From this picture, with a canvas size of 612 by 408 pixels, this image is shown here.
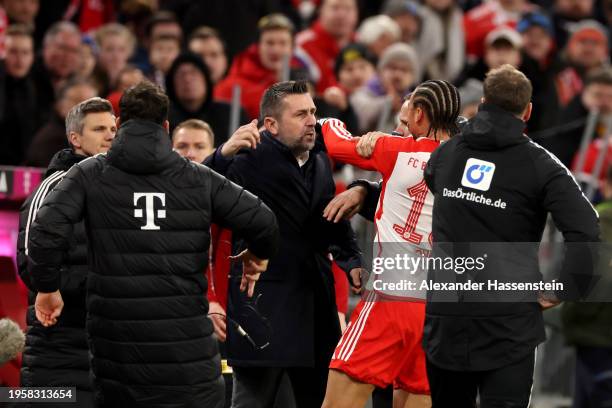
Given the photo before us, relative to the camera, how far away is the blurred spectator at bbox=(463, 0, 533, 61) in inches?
589

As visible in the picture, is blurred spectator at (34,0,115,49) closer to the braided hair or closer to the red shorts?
the braided hair

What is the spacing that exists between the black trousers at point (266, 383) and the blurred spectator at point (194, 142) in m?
1.59

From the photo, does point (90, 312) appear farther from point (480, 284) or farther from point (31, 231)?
point (480, 284)

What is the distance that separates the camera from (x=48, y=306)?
6289mm

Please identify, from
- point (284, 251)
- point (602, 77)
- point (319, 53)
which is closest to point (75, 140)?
point (284, 251)

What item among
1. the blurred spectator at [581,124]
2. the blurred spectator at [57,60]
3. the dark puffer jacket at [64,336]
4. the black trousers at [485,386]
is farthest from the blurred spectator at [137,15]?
the black trousers at [485,386]

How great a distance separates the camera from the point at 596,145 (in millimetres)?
12273

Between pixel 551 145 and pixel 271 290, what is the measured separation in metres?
6.10

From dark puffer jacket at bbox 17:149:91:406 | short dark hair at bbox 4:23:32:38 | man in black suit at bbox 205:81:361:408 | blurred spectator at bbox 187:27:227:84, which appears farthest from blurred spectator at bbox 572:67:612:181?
dark puffer jacket at bbox 17:149:91:406

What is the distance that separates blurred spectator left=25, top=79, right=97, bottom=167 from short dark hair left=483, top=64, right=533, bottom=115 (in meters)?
4.94

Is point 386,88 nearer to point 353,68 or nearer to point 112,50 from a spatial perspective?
point 353,68

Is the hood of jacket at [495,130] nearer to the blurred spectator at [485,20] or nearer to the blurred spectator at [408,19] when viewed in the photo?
the blurred spectator at [408,19]

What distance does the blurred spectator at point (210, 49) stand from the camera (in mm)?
12477

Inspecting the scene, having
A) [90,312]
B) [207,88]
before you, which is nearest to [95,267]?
[90,312]
